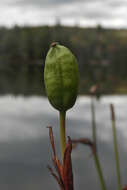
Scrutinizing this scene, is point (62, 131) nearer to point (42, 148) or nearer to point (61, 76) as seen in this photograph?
point (61, 76)

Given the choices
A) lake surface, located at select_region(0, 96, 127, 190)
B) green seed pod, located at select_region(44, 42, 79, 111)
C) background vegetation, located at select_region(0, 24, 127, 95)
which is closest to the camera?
green seed pod, located at select_region(44, 42, 79, 111)

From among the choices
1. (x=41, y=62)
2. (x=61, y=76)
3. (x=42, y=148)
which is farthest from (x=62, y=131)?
(x=41, y=62)

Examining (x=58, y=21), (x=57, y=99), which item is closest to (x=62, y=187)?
(x=57, y=99)

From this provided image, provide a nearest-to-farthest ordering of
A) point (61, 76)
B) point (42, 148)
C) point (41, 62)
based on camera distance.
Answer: point (61, 76)
point (42, 148)
point (41, 62)

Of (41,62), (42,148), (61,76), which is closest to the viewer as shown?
(61,76)

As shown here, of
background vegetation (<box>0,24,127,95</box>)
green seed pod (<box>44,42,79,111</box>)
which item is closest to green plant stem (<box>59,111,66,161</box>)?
green seed pod (<box>44,42,79,111</box>)

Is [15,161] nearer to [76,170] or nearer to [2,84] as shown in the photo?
[76,170]

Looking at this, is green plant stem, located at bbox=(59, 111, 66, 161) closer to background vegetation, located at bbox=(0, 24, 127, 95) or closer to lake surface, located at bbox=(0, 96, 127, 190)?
lake surface, located at bbox=(0, 96, 127, 190)

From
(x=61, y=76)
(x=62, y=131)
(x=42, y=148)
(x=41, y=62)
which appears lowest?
(x=42, y=148)
